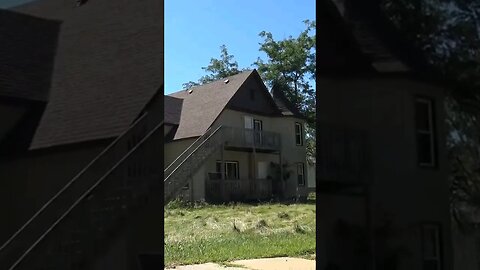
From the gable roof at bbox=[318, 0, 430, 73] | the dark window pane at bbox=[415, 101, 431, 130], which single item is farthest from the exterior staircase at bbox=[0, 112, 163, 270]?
the dark window pane at bbox=[415, 101, 431, 130]

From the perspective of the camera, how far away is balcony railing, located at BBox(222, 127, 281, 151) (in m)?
8.28

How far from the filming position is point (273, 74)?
980cm

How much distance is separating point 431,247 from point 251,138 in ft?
21.4

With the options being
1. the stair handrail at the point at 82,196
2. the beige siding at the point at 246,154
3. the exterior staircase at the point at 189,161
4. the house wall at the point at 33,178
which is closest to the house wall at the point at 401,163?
the stair handrail at the point at 82,196

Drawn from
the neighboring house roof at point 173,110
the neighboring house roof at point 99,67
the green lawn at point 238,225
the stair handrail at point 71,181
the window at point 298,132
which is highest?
the neighboring house roof at point 173,110

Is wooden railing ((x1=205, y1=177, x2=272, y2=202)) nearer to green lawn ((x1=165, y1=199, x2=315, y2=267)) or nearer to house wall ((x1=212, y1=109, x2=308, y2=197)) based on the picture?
green lawn ((x1=165, y1=199, x2=315, y2=267))

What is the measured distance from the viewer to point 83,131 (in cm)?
215

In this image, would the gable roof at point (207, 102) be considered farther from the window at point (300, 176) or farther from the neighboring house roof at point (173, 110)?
the window at point (300, 176)

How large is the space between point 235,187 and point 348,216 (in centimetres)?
640

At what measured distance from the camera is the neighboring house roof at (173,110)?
24.7 feet

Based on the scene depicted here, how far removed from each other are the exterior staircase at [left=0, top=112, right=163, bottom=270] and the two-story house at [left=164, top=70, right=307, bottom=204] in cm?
547

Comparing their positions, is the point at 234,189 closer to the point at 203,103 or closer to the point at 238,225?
the point at 238,225

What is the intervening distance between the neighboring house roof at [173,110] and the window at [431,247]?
553 cm

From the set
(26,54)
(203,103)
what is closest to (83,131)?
(26,54)
